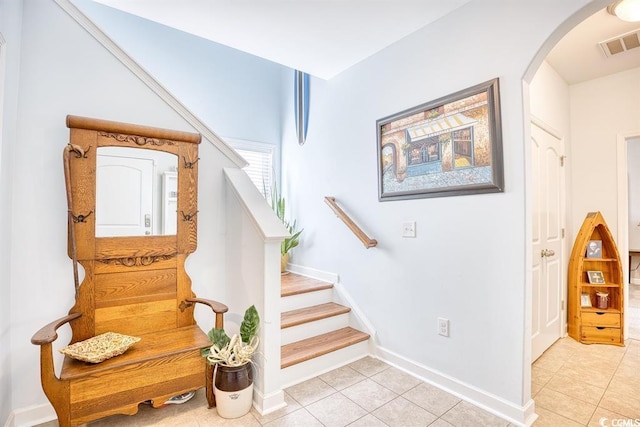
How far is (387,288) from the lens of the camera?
8.56 feet

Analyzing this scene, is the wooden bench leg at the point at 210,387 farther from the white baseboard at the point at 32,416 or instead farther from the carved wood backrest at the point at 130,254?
the white baseboard at the point at 32,416

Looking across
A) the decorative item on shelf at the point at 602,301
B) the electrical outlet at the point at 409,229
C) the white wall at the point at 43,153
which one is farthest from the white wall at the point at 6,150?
the decorative item on shelf at the point at 602,301

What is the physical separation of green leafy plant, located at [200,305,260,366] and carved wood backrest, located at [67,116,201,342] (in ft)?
1.35

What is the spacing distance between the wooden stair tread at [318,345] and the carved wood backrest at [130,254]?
0.76m

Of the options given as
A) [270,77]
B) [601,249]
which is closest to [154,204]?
[270,77]

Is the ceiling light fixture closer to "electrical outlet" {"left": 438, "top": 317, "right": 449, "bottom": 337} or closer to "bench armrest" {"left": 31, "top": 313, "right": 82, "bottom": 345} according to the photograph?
"electrical outlet" {"left": 438, "top": 317, "right": 449, "bottom": 337}

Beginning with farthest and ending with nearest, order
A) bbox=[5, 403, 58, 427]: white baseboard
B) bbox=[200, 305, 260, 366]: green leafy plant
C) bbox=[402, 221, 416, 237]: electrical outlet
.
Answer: bbox=[402, 221, 416, 237]: electrical outlet, bbox=[200, 305, 260, 366]: green leafy plant, bbox=[5, 403, 58, 427]: white baseboard

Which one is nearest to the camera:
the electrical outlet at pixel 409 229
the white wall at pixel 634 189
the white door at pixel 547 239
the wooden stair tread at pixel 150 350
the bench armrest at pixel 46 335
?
the bench armrest at pixel 46 335

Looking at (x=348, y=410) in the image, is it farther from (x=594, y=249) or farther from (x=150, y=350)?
(x=594, y=249)

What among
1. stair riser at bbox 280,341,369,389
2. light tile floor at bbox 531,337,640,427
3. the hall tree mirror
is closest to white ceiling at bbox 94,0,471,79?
the hall tree mirror

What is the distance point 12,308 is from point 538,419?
10.3 feet

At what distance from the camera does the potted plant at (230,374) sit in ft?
6.01

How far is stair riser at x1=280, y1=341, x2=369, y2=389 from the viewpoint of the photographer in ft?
7.34

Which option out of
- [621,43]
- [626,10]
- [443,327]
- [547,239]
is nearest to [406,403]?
[443,327]
